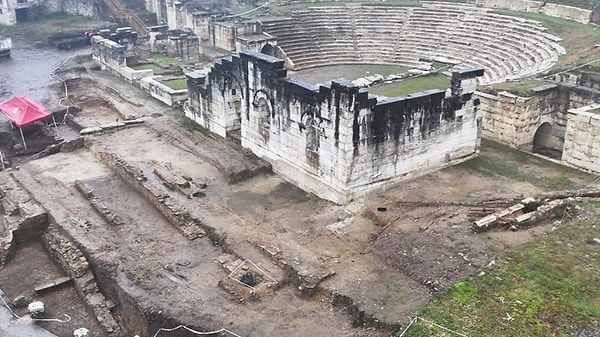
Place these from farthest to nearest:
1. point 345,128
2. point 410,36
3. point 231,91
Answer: point 410,36
point 231,91
point 345,128

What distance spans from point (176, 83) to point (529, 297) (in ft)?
76.1

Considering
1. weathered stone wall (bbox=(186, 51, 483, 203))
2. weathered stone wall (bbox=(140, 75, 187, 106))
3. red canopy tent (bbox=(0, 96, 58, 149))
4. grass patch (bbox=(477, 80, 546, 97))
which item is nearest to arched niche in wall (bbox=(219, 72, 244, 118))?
weathered stone wall (bbox=(186, 51, 483, 203))

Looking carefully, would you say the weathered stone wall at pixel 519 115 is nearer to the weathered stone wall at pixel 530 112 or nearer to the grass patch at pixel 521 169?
the weathered stone wall at pixel 530 112

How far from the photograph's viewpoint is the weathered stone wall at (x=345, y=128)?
18922mm

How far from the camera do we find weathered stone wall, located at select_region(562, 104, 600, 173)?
20.9 metres

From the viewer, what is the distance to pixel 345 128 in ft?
61.2

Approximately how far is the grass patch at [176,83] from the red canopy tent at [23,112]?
241 inches

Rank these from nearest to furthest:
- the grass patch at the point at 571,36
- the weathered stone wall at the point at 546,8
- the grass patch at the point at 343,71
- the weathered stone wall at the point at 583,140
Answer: the weathered stone wall at the point at 583,140, the grass patch at the point at 571,36, the grass patch at the point at 343,71, the weathered stone wall at the point at 546,8

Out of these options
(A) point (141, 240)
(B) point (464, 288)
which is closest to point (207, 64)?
(A) point (141, 240)

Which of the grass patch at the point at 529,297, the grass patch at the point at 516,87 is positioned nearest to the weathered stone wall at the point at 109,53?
the grass patch at the point at 516,87

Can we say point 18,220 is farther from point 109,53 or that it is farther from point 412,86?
point 412,86

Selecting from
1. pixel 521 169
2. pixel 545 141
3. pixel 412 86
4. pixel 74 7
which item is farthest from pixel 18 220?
pixel 74 7

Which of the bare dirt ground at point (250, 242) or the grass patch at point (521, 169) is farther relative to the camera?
the grass patch at point (521, 169)

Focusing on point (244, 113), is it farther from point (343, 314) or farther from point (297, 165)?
point (343, 314)
